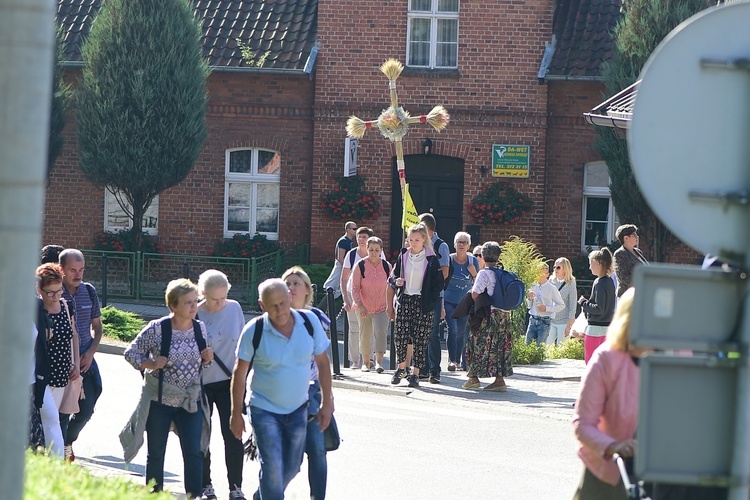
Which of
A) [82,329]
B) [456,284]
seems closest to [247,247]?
[456,284]

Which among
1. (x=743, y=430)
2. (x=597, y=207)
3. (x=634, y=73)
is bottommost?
(x=743, y=430)

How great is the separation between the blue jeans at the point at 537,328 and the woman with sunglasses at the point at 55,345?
386 inches

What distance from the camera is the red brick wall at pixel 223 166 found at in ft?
84.3

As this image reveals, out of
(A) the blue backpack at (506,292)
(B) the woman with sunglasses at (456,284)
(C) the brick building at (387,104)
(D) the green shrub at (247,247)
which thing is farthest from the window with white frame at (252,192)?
(A) the blue backpack at (506,292)

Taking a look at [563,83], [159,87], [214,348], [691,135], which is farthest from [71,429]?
[563,83]

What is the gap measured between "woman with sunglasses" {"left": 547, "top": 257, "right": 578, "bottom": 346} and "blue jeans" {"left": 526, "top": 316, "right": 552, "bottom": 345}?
348 mm

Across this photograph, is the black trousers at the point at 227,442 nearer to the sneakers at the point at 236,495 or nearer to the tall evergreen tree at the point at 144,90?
the sneakers at the point at 236,495

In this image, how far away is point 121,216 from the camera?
86.9 ft

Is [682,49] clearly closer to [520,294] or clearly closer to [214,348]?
[214,348]

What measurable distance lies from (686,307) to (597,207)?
2205cm

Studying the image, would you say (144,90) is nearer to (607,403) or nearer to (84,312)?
(84,312)

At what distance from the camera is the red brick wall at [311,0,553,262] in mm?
24781

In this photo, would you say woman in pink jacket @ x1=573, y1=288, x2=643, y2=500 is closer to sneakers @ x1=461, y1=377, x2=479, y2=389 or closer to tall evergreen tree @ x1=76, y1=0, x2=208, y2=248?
sneakers @ x1=461, y1=377, x2=479, y2=389

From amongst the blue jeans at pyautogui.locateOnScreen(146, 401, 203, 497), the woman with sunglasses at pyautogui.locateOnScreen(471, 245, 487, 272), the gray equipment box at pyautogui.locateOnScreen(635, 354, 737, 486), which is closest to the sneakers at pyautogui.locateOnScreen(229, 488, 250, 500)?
the blue jeans at pyautogui.locateOnScreen(146, 401, 203, 497)
